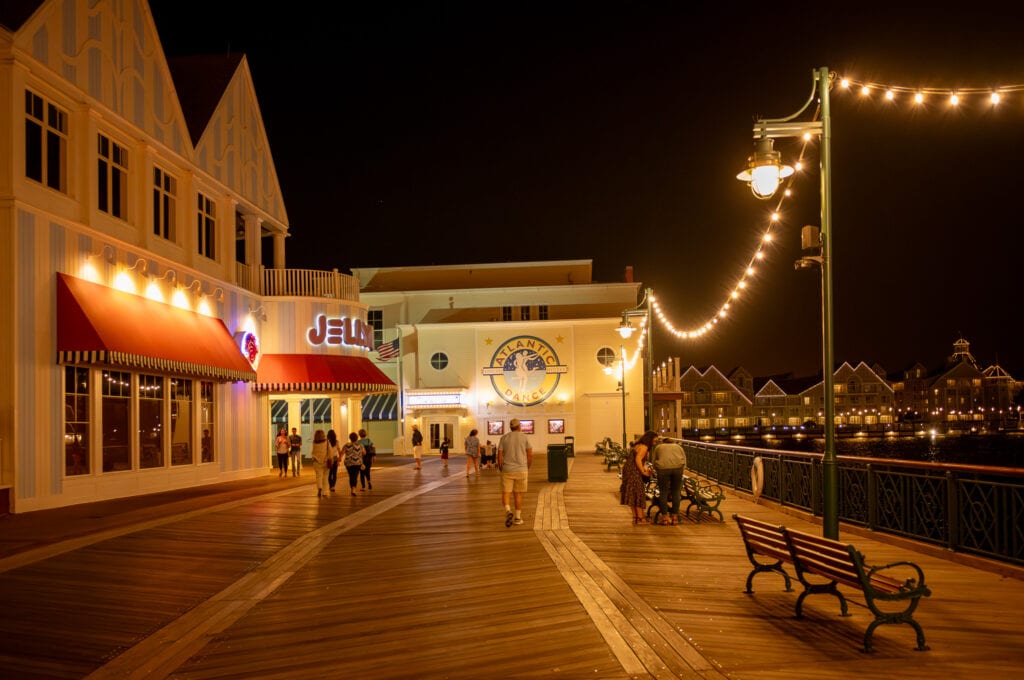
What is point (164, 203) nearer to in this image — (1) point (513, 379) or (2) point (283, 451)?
(2) point (283, 451)

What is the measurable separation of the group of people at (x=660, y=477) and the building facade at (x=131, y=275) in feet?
35.0

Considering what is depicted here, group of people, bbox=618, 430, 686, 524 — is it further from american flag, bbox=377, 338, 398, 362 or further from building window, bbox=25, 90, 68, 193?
american flag, bbox=377, 338, 398, 362

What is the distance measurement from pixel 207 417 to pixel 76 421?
707cm

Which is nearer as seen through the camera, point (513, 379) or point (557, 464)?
point (557, 464)

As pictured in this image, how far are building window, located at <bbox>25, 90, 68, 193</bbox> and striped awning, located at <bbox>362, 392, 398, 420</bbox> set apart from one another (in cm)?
3235

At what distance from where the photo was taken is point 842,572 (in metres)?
7.02

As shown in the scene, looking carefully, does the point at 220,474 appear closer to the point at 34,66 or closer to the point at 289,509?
the point at 289,509

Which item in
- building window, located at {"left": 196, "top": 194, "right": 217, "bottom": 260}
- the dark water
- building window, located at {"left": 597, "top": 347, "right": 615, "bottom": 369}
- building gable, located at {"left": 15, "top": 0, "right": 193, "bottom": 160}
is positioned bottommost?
the dark water

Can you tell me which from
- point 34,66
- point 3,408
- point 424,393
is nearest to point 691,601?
point 3,408

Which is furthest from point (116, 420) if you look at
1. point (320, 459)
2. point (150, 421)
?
point (320, 459)

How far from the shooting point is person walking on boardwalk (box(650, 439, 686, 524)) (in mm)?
14516

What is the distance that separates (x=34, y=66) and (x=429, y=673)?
15350mm

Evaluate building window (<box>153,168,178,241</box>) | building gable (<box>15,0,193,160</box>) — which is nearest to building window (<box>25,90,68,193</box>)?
building gable (<box>15,0,193,160</box>)

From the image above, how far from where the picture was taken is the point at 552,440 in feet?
160
